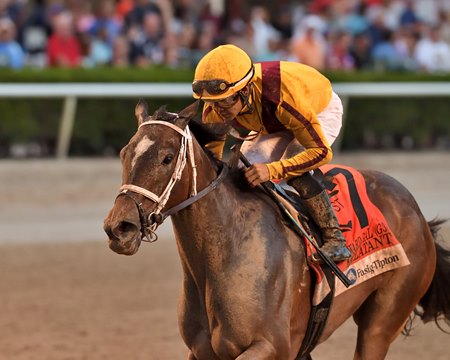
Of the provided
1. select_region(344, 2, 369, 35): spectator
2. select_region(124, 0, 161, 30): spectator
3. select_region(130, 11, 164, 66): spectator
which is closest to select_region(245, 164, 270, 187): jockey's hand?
select_region(130, 11, 164, 66): spectator

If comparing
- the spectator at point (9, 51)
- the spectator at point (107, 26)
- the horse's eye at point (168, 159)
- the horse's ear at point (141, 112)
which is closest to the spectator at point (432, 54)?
the spectator at point (107, 26)

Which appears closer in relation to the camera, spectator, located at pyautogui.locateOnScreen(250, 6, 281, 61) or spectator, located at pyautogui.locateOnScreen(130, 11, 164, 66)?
spectator, located at pyautogui.locateOnScreen(130, 11, 164, 66)

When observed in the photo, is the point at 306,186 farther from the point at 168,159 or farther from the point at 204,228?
the point at 168,159

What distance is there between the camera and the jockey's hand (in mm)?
4082

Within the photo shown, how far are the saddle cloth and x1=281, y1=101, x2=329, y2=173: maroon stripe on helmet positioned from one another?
1.35 feet

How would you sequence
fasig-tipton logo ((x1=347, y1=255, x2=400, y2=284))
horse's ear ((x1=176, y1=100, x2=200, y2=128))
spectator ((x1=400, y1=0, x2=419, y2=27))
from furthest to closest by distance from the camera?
spectator ((x1=400, y1=0, x2=419, y2=27)) < fasig-tipton logo ((x1=347, y1=255, x2=400, y2=284)) < horse's ear ((x1=176, y1=100, x2=200, y2=128))

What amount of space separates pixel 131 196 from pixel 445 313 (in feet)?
7.04

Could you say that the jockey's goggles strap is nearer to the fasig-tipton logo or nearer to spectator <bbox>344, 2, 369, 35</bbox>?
the fasig-tipton logo

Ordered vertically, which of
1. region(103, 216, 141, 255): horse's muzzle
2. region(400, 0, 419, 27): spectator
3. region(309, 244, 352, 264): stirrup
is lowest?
region(400, 0, 419, 27): spectator

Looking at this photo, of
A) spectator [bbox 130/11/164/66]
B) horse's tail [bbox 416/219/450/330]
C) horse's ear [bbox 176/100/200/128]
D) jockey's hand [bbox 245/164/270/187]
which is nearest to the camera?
horse's ear [bbox 176/100/200/128]

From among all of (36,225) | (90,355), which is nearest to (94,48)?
(36,225)

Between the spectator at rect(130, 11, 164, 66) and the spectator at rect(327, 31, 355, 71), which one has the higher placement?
the spectator at rect(130, 11, 164, 66)

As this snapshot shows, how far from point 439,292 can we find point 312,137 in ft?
4.36

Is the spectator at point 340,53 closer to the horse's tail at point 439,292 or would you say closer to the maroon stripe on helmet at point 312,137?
the horse's tail at point 439,292
